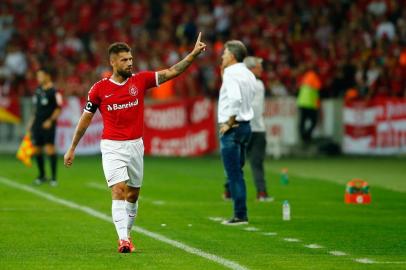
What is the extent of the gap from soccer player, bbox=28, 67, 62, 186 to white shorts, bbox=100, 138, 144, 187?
9.52 metres

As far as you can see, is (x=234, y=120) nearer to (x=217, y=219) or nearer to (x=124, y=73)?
(x=217, y=219)

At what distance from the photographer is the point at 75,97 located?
3153cm

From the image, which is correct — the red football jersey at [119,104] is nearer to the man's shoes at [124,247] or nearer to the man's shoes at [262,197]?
the man's shoes at [124,247]

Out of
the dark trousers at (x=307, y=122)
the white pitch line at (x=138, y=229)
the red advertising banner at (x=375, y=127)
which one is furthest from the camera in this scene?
the dark trousers at (x=307, y=122)

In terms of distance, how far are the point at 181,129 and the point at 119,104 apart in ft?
60.9

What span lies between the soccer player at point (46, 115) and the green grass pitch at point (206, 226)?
470mm

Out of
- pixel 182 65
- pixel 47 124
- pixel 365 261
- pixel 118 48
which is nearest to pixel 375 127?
pixel 47 124

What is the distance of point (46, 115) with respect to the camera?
72.2 ft

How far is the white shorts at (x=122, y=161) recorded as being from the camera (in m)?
12.1

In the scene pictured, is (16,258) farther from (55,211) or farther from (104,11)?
(104,11)

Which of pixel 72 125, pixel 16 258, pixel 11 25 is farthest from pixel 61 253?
pixel 11 25

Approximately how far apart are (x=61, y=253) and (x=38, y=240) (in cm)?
124

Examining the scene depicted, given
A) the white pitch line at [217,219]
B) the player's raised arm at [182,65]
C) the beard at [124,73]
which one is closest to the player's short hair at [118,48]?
the beard at [124,73]

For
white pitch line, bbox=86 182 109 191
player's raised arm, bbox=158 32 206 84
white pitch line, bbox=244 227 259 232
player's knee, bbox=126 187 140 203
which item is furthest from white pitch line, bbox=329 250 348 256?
white pitch line, bbox=86 182 109 191
